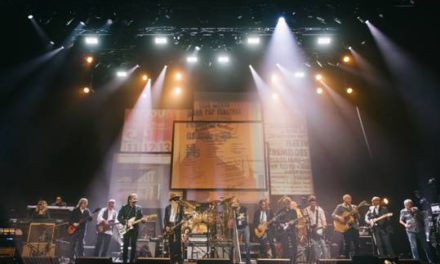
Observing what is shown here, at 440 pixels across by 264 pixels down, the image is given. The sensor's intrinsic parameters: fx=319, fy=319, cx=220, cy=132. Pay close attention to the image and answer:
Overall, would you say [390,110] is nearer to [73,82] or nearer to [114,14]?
[114,14]

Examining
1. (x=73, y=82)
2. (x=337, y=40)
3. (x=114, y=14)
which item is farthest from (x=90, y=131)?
(x=337, y=40)

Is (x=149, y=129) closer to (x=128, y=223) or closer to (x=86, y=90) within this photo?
(x=86, y=90)

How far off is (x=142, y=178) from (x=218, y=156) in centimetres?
287

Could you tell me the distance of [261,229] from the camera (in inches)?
378

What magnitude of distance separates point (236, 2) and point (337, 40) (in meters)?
3.61

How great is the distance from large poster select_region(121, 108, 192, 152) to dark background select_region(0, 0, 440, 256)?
0.54 m

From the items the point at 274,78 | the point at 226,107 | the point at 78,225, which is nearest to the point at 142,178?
the point at 78,225

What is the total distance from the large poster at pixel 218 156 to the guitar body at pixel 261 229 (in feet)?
6.41

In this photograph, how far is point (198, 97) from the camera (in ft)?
41.1

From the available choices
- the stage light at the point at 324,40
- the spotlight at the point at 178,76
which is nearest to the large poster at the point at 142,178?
the spotlight at the point at 178,76

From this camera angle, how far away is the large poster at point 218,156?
11.5 m

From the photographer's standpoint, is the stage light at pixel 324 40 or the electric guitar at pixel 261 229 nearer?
the electric guitar at pixel 261 229

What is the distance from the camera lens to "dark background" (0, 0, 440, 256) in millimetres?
8906

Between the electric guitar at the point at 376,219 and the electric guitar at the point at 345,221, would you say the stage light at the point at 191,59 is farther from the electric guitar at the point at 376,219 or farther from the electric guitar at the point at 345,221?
the electric guitar at the point at 376,219
